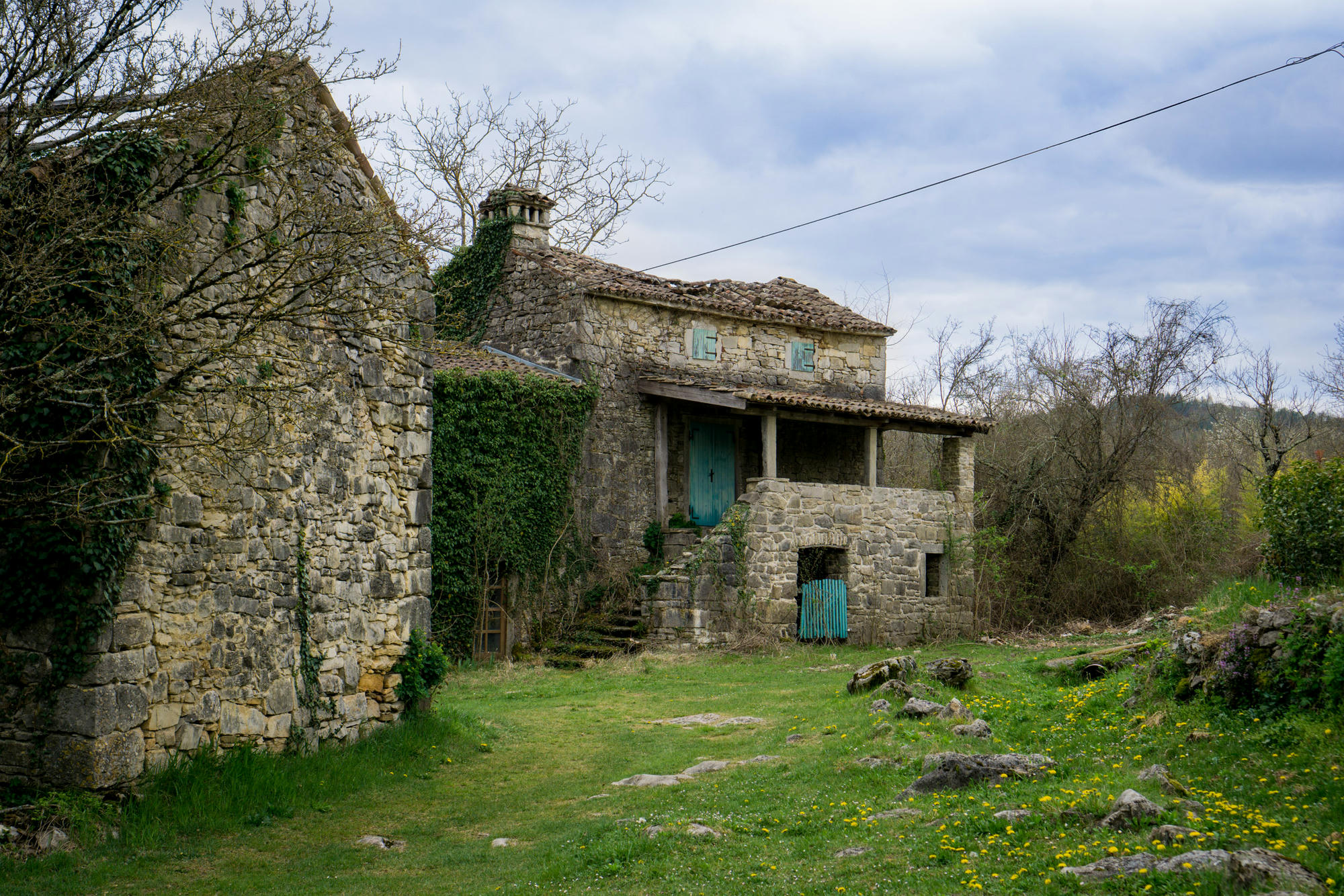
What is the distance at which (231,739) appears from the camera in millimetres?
7469

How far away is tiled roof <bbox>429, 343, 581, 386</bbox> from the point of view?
16.5 metres

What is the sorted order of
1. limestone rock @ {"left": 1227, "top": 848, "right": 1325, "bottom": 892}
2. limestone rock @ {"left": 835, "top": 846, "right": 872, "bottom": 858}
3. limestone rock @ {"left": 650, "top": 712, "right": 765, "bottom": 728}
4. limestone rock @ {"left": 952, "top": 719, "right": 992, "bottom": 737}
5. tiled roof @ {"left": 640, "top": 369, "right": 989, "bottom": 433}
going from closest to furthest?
1. limestone rock @ {"left": 1227, "top": 848, "right": 1325, "bottom": 892}
2. limestone rock @ {"left": 835, "top": 846, "right": 872, "bottom": 858}
3. limestone rock @ {"left": 952, "top": 719, "right": 992, "bottom": 737}
4. limestone rock @ {"left": 650, "top": 712, "right": 765, "bottom": 728}
5. tiled roof @ {"left": 640, "top": 369, "right": 989, "bottom": 433}

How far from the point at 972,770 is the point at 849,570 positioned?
39.3 feet

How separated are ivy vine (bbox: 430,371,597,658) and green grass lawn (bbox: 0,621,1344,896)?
5398 millimetres

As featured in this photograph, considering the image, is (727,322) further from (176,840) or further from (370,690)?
(176,840)

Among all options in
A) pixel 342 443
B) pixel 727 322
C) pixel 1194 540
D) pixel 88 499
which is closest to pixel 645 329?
pixel 727 322

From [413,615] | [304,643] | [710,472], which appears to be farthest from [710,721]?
[710,472]

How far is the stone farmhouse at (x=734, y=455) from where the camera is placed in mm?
17266

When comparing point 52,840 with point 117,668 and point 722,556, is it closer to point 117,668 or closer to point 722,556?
point 117,668

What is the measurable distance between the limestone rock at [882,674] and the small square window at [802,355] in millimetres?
10357

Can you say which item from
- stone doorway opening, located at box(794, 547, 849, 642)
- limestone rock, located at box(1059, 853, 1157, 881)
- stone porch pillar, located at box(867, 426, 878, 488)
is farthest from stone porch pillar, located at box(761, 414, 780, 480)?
limestone rock, located at box(1059, 853, 1157, 881)

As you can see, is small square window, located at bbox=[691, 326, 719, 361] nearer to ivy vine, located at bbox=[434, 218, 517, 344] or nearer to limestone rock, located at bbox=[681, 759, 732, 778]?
ivy vine, located at bbox=[434, 218, 517, 344]

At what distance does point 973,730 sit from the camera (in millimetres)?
8047

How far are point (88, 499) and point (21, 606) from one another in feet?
2.55
